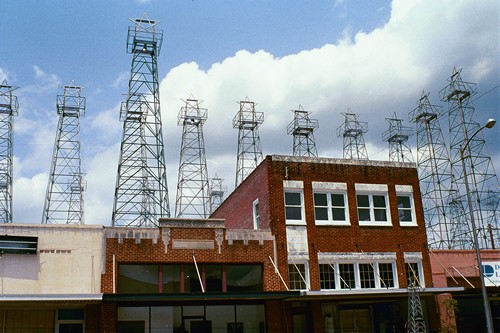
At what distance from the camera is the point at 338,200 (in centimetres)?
3011

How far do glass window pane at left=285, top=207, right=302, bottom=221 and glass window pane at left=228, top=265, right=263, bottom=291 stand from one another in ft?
9.80

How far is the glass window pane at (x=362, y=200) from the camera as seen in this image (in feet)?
100

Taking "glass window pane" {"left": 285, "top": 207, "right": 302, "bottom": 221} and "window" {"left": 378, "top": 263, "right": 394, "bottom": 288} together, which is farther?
"window" {"left": 378, "top": 263, "right": 394, "bottom": 288}

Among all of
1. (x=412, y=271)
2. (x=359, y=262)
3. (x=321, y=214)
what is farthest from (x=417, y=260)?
(x=321, y=214)

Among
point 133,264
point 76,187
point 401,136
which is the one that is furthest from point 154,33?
point 401,136

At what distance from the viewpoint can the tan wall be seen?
24.2m

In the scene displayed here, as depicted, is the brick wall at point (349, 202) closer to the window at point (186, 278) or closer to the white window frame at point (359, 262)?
the white window frame at point (359, 262)

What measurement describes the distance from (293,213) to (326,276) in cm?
353

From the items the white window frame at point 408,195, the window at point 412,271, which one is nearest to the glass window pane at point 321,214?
the white window frame at point 408,195

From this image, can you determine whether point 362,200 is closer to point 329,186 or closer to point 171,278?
point 329,186

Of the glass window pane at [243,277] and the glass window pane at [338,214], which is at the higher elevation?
the glass window pane at [338,214]

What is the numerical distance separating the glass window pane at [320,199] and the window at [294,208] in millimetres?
904

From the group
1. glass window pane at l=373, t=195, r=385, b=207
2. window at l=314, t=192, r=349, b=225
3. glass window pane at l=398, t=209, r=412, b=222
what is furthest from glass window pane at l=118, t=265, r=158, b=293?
glass window pane at l=398, t=209, r=412, b=222

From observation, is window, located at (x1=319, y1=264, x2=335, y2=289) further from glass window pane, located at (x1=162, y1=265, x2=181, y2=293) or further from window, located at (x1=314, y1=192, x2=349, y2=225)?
glass window pane, located at (x1=162, y1=265, x2=181, y2=293)
